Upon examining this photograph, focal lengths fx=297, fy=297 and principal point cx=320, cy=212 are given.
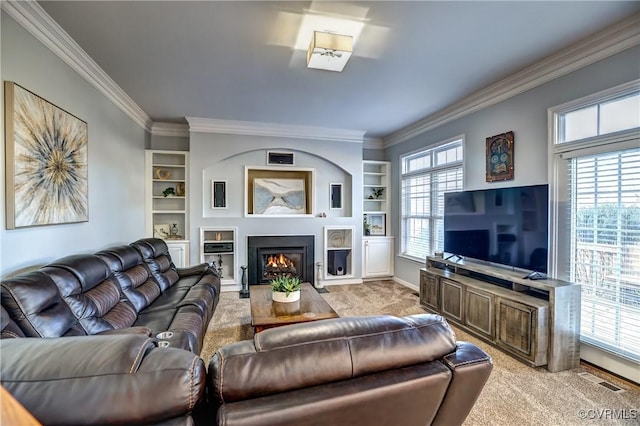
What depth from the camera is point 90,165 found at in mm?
2980

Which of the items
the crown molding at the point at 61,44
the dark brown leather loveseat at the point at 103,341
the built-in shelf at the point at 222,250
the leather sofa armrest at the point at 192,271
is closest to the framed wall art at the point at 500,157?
the dark brown leather loveseat at the point at 103,341

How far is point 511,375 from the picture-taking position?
2438 millimetres

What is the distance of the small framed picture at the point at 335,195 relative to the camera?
5.60 metres

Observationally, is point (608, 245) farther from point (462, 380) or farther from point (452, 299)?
point (462, 380)

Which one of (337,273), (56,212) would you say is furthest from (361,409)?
(337,273)

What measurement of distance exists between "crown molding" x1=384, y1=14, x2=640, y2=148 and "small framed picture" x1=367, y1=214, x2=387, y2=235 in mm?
2271

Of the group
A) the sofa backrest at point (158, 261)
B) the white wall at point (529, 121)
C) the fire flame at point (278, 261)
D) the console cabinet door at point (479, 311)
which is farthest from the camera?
the fire flame at point (278, 261)

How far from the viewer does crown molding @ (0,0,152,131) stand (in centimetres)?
199

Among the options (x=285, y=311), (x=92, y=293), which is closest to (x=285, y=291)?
(x=285, y=311)

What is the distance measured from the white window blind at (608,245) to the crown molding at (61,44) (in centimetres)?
446

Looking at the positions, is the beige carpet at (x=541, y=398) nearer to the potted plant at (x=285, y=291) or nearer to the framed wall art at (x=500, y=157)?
the potted plant at (x=285, y=291)

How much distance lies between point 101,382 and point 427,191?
4.80 meters

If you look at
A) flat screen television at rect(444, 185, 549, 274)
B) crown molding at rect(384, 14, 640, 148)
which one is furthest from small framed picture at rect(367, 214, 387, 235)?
crown molding at rect(384, 14, 640, 148)

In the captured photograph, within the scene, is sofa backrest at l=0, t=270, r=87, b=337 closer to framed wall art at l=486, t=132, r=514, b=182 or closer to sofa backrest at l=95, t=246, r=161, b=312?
sofa backrest at l=95, t=246, r=161, b=312
